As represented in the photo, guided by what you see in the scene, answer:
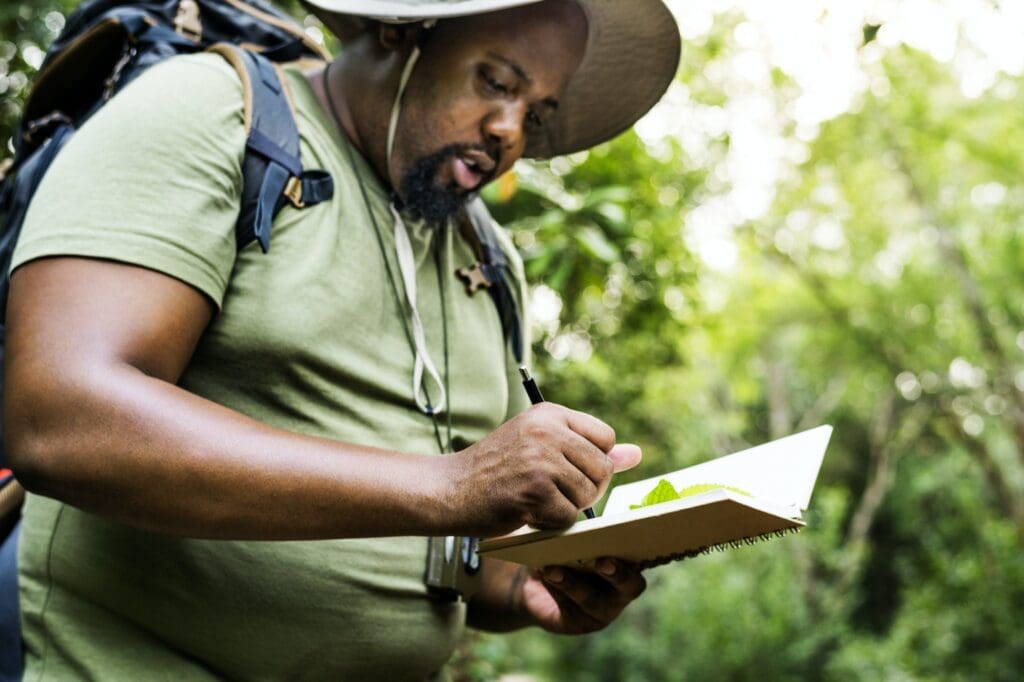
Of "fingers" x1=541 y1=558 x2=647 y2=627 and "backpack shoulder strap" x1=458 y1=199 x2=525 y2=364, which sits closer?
"fingers" x1=541 y1=558 x2=647 y2=627

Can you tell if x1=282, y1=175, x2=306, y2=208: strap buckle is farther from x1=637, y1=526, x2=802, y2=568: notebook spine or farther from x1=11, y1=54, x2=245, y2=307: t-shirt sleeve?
x1=637, y1=526, x2=802, y2=568: notebook spine

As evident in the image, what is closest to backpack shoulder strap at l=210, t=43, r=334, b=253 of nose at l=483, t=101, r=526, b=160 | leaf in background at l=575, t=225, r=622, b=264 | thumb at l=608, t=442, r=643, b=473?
nose at l=483, t=101, r=526, b=160

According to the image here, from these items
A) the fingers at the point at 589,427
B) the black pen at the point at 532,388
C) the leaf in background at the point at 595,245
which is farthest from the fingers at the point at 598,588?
the leaf in background at the point at 595,245

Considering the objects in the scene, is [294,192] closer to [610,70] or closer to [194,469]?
[194,469]

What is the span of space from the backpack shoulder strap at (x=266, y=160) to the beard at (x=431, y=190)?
0.87ft

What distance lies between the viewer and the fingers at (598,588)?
193cm

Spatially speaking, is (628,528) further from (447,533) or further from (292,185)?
(292,185)

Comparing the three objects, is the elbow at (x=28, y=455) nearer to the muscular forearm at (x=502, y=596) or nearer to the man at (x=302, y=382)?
the man at (x=302, y=382)

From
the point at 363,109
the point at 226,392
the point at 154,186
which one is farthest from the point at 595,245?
the point at 154,186

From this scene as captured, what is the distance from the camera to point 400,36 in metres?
2.09

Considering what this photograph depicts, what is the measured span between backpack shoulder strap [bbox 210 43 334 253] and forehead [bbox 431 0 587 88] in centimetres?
42

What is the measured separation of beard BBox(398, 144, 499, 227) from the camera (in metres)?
2.04

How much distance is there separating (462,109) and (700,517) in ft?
3.38

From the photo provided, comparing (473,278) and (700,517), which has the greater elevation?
(700,517)
